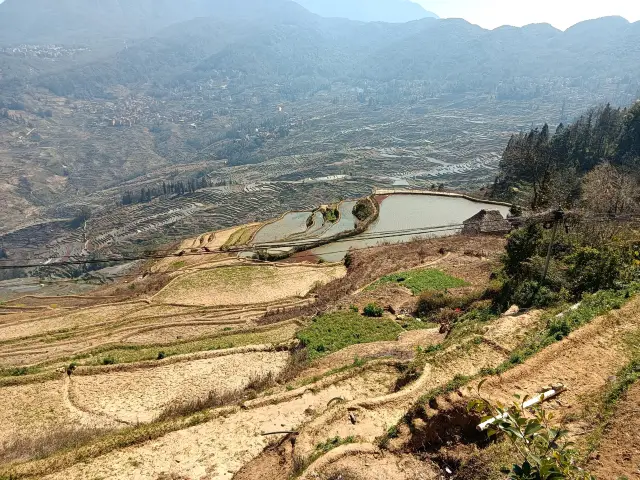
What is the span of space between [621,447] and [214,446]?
924cm

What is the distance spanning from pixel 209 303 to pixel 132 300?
6.16 metres

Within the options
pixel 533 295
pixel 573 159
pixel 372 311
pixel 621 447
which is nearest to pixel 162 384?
pixel 372 311

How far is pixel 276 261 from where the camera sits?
3881 cm

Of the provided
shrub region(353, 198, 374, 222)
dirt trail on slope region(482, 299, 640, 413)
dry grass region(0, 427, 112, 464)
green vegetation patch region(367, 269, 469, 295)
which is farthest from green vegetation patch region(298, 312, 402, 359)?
shrub region(353, 198, 374, 222)

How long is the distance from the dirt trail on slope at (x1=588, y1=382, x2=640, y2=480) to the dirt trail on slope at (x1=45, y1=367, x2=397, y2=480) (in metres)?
Result: 6.47

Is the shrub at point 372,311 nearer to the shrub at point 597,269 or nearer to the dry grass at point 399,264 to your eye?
the dry grass at point 399,264

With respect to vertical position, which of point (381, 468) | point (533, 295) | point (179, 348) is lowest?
point (179, 348)

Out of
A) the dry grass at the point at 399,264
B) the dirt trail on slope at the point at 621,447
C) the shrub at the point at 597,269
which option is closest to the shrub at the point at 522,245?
the shrub at the point at 597,269

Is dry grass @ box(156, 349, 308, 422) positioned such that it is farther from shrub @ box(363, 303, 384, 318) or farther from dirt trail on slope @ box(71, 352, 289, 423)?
shrub @ box(363, 303, 384, 318)

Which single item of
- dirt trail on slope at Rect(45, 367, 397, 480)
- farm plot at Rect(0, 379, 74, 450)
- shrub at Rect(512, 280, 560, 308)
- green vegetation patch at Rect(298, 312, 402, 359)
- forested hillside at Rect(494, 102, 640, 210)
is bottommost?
farm plot at Rect(0, 379, 74, 450)

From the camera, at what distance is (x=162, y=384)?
622 inches

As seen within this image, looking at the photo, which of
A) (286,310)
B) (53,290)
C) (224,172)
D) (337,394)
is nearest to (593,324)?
(337,394)

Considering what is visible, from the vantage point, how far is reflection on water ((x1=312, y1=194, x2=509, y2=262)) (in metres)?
41.1

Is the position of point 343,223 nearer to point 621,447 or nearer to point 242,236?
point 242,236
